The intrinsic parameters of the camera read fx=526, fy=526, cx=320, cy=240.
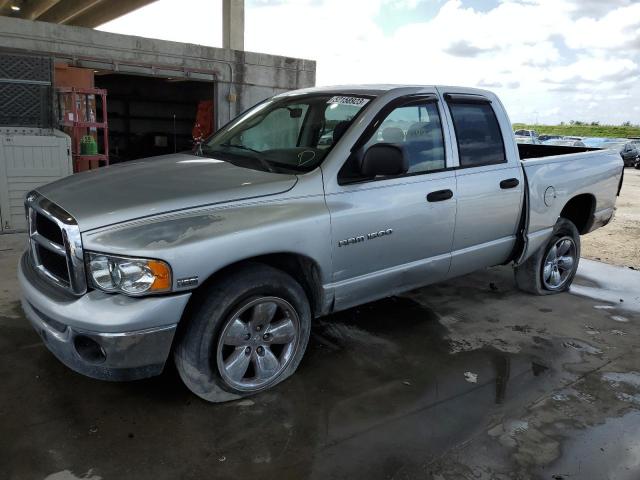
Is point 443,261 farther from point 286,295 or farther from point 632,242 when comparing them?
point 632,242

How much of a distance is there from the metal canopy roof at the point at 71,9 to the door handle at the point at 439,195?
62.4 feet

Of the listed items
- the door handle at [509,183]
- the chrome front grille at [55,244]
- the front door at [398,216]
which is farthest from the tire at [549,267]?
the chrome front grille at [55,244]

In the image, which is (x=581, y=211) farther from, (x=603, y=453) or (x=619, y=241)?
(x=619, y=241)

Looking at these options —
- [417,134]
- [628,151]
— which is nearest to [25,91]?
[417,134]

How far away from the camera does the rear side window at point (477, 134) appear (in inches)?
161

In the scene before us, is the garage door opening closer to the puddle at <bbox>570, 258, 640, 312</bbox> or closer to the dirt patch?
the dirt patch

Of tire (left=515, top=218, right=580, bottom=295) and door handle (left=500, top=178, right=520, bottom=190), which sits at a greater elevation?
door handle (left=500, top=178, right=520, bottom=190)

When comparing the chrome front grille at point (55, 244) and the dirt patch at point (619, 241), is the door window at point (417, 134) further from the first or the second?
the dirt patch at point (619, 241)

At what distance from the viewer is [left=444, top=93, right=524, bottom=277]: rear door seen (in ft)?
13.3

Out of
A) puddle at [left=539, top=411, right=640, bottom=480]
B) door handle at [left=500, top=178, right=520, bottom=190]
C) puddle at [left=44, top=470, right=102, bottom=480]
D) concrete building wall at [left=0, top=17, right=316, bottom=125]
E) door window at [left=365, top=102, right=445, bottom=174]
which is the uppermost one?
concrete building wall at [left=0, top=17, right=316, bottom=125]

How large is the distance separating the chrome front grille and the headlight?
8 centimetres

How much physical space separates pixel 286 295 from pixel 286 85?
10463mm

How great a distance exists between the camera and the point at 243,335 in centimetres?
306

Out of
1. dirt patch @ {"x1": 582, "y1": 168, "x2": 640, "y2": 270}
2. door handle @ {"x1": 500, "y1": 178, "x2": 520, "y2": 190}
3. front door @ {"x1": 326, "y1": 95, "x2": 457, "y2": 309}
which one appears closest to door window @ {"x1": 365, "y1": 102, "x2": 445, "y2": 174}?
front door @ {"x1": 326, "y1": 95, "x2": 457, "y2": 309}
